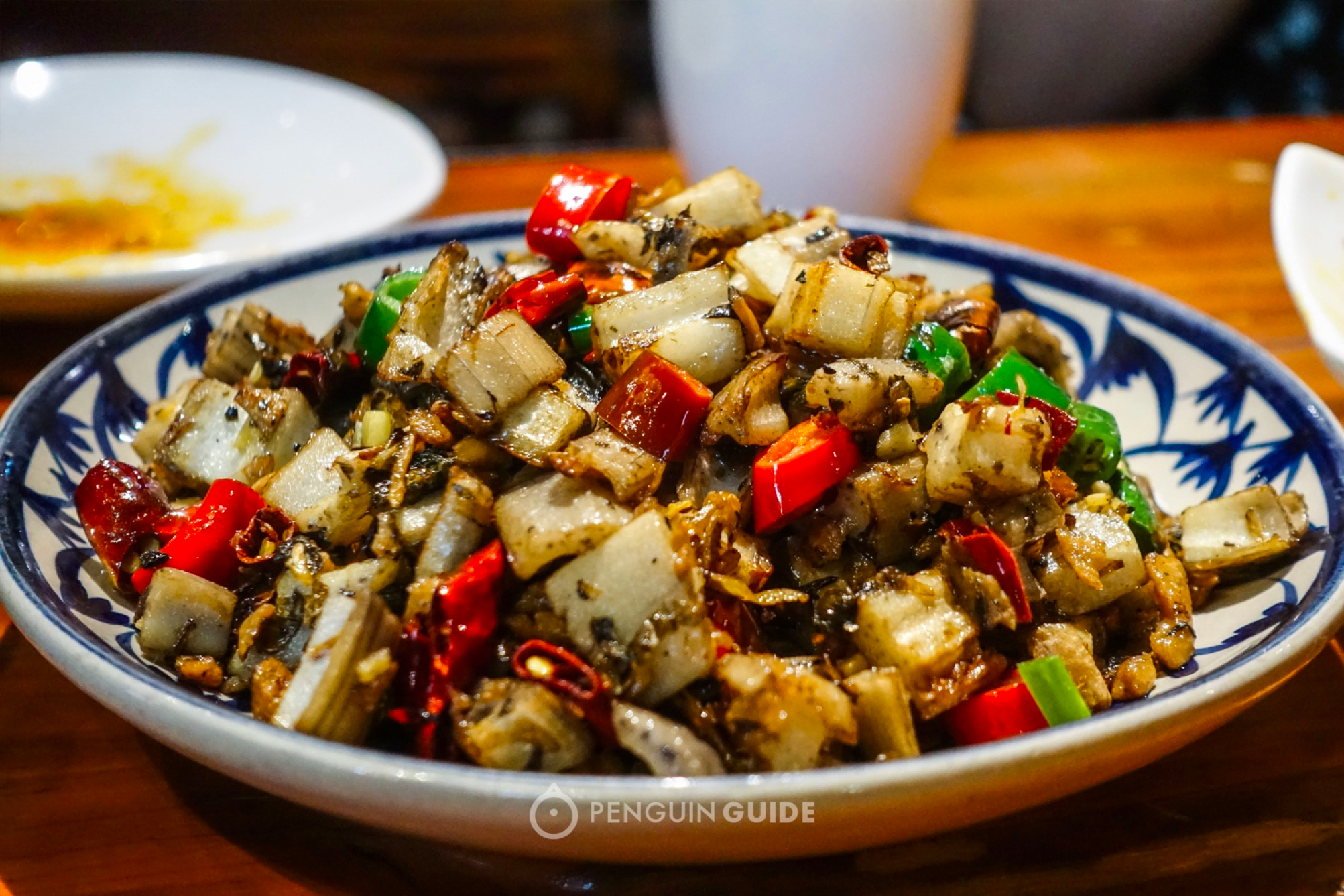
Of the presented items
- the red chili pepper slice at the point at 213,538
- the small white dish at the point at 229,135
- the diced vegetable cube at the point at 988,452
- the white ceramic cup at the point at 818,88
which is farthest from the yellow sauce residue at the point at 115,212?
the diced vegetable cube at the point at 988,452

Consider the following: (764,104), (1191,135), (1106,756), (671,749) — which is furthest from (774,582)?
(1191,135)

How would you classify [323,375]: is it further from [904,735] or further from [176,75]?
[176,75]

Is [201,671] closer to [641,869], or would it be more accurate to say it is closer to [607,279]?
[641,869]

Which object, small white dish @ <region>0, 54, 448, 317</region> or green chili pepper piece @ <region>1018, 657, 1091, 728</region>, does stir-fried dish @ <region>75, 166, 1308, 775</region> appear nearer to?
green chili pepper piece @ <region>1018, 657, 1091, 728</region>

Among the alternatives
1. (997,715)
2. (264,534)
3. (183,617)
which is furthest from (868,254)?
(183,617)

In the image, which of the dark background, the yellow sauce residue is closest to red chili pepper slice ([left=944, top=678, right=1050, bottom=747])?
the yellow sauce residue

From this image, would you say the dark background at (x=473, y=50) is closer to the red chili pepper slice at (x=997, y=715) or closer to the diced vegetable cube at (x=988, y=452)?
the diced vegetable cube at (x=988, y=452)
